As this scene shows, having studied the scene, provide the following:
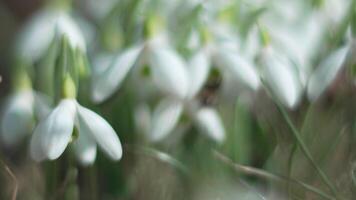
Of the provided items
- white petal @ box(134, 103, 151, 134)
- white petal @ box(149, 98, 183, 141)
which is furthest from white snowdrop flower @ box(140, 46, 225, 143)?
white petal @ box(134, 103, 151, 134)

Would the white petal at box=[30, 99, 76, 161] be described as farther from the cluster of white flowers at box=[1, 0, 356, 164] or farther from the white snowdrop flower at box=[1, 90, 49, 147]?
the white snowdrop flower at box=[1, 90, 49, 147]

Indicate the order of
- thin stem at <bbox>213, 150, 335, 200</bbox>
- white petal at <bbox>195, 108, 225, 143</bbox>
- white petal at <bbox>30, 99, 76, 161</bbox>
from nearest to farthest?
white petal at <bbox>30, 99, 76, 161</bbox> < thin stem at <bbox>213, 150, 335, 200</bbox> < white petal at <bbox>195, 108, 225, 143</bbox>

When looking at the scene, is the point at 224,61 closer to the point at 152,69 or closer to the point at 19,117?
the point at 152,69

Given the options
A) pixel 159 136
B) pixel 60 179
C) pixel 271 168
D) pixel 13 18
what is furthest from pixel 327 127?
pixel 13 18

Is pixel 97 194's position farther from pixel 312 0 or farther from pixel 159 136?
pixel 312 0

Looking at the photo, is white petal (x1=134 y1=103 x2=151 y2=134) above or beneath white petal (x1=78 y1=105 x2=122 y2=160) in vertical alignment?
beneath

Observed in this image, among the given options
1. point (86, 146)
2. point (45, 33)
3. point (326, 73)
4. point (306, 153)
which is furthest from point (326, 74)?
point (45, 33)

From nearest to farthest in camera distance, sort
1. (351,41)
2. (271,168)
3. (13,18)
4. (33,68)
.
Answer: (351,41) < (271,168) < (33,68) < (13,18)

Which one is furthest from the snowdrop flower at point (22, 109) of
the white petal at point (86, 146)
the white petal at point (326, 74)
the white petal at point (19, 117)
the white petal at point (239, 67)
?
the white petal at point (326, 74)
